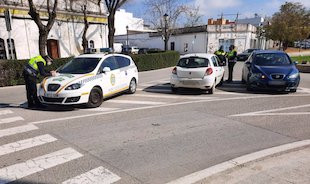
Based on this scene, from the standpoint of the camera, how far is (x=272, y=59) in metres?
10.2

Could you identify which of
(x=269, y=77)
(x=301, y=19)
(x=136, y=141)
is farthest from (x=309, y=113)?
(x=301, y=19)

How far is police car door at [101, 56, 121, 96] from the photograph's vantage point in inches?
324

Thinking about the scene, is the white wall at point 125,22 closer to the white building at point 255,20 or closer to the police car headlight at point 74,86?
the white building at point 255,20

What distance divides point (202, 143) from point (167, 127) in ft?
3.77

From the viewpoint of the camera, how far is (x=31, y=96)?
7758mm

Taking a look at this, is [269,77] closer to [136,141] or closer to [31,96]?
[136,141]

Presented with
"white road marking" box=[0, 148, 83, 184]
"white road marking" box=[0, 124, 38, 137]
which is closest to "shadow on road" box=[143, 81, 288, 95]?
"white road marking" box=[0, 124, 38, 137]

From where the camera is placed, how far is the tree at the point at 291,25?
3625cm

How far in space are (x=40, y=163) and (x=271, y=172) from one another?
3608mm

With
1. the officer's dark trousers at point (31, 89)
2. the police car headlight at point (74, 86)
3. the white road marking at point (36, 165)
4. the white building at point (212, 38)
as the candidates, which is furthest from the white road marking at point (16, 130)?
the white building at point (212, 38)

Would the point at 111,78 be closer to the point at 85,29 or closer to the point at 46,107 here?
the point at 46,107

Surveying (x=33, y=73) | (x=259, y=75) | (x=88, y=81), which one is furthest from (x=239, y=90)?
(x=33, y=73)

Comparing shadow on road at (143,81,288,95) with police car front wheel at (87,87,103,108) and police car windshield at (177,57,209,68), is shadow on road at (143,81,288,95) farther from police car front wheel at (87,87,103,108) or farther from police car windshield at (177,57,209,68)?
police car front wheel at (87,87,103,108)

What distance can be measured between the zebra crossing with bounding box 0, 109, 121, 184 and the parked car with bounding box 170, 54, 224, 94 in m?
→ 5.49
